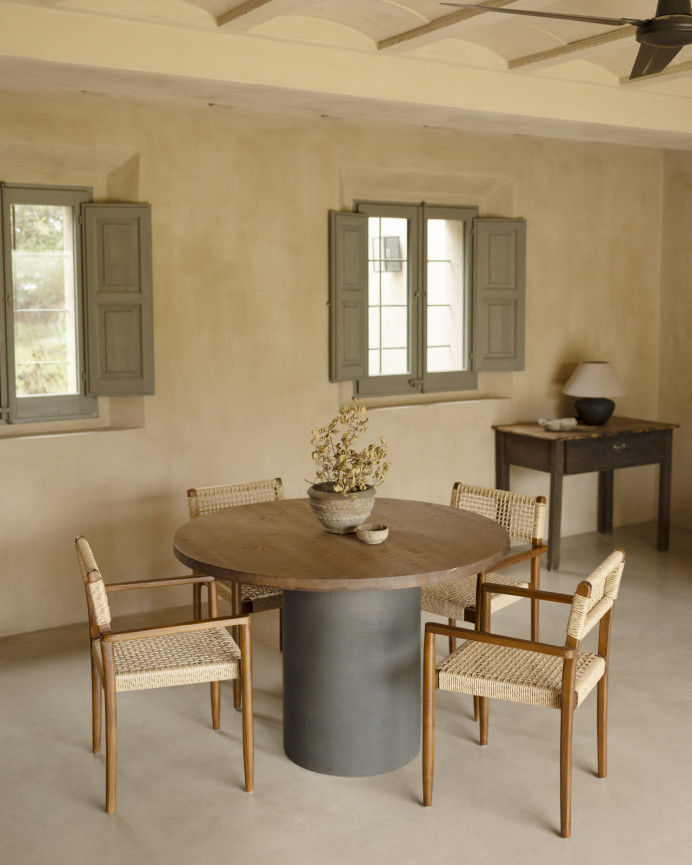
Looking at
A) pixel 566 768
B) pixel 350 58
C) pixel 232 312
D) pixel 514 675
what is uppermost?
pixel 350 58

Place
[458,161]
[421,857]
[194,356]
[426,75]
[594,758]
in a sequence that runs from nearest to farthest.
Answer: [421,857] → [594,758] → [426,75] → [194,356] → [458,161]

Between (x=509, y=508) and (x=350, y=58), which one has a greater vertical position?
(x=350, y=58)

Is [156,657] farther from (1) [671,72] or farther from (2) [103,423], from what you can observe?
(1) [671,72]

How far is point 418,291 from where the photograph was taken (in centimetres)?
629

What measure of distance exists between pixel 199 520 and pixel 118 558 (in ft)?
5.10

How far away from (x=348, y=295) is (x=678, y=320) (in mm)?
2779

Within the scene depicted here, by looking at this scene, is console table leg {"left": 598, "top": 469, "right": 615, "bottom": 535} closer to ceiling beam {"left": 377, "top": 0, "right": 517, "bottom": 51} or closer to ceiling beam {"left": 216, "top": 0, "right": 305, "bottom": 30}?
ceiling beam {"left": 377, "top": 0, "right": 517, "bottom": 51}

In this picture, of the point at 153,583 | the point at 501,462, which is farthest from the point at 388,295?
the point at 153,583

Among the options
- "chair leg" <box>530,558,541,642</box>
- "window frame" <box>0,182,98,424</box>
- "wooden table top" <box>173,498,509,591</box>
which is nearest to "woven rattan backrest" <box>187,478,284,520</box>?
"wooden table top" <box>173,498,509,591</box>

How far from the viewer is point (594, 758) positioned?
12.0ft

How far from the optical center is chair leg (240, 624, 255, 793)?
132 inches

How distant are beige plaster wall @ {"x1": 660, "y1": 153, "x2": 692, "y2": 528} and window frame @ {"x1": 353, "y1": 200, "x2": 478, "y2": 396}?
1.68 meters

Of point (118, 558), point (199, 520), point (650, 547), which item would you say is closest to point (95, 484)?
point (118, 558)

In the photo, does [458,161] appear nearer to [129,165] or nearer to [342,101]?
[342,101]
